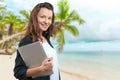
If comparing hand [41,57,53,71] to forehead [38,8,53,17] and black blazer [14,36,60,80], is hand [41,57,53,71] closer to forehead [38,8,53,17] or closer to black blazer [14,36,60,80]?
black blazer [14,36,60,80]

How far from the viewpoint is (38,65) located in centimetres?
138

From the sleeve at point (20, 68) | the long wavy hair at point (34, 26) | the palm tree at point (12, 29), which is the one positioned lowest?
the palm tree at point (12, 29)

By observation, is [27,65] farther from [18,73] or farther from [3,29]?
[3,29]

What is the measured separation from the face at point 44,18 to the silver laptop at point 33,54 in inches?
3.3

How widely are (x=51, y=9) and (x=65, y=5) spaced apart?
13.0m

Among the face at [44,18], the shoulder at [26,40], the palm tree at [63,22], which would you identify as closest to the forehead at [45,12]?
the face at [44,18]

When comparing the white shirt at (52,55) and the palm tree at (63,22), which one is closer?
the white shirt at (52,55)

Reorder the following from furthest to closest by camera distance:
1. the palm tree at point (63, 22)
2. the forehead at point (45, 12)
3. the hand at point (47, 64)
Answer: the palm tree at point (63, 22)
the forehead at point (45, 12)
the hand at point (47, 64)

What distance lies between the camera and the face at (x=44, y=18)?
1.43m

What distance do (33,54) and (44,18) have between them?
0.15 m

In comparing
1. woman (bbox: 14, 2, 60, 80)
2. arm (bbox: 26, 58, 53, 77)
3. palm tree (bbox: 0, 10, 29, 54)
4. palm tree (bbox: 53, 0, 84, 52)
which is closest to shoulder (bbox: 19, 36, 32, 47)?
woman (bbox: 14, 2, 60, 80)

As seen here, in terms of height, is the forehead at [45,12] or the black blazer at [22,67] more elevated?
the forehead at [45,12]

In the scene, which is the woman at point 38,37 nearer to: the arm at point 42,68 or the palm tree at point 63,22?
the arm at point 42,68

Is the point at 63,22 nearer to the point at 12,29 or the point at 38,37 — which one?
the point at 12,29
